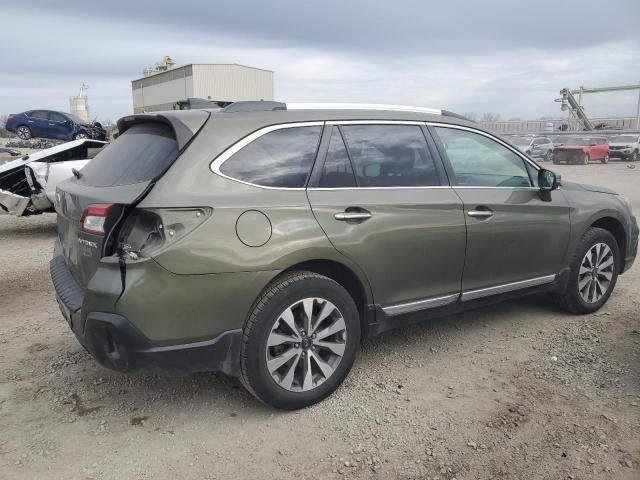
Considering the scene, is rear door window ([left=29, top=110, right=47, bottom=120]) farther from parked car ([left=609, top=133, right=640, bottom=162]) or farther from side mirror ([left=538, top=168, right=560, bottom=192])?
parked car ([left=609, top=133, right=640, bottom=162])

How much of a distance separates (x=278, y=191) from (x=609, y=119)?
2170 inches

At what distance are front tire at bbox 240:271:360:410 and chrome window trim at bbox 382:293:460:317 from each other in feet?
0.96

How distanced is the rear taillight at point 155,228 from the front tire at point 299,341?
1.82 feet

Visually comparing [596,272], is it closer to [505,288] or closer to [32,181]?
[505,288]

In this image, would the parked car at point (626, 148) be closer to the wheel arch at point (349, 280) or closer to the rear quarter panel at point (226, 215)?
the wheel arch at point (349, 280)

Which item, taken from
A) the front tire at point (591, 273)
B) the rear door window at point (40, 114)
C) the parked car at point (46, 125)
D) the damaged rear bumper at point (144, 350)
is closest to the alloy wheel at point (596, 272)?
the front tire at point (591, 273)

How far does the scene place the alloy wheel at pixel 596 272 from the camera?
14.9 ft

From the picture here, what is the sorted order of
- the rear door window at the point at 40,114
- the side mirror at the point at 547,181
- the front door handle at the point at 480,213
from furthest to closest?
the rear door window at the point at 40,114, the side mirror at the point at 547,181, the front door handle at the point at 480,213

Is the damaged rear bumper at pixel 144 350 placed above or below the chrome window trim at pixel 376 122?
below

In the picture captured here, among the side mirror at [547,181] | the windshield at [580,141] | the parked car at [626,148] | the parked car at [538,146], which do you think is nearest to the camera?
the side mirror at [547,181]

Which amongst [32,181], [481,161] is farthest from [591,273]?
[32,181]

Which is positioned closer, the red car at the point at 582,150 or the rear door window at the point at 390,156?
the rear door window at the point at 390,156

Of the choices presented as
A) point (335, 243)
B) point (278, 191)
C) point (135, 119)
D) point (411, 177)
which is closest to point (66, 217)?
point (135, 119)

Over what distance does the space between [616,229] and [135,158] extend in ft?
13.5
